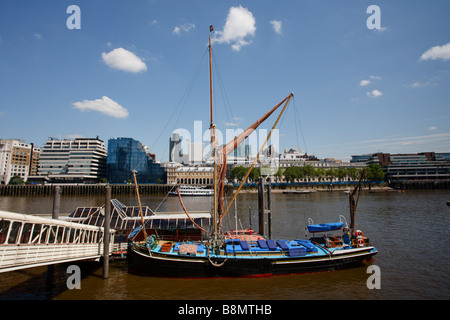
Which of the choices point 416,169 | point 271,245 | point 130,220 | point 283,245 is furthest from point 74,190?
point 416,169

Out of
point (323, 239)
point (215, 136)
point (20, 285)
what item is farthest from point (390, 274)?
point (20, 285)

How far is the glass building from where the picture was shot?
607 feet

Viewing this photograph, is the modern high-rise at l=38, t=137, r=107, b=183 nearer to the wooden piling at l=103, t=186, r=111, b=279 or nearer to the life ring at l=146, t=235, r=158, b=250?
the life ring at l=146, t=235, r=158, b=250

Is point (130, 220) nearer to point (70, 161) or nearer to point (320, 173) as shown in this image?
point (320, 173)

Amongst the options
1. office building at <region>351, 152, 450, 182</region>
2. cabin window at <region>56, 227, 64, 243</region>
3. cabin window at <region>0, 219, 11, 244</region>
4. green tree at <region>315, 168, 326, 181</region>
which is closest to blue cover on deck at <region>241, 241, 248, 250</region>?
cabin window at <region>56, 227, 64, 243</region>

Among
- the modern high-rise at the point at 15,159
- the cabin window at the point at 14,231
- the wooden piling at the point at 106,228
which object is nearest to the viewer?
the cabin window at the point at 14,231

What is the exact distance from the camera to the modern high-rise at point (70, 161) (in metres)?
170

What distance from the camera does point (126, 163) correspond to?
614 ft

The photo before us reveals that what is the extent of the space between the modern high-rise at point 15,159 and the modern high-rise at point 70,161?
12.8m

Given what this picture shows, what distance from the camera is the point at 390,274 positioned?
2350 cm

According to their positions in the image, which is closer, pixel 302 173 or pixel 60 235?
pixel 60 235

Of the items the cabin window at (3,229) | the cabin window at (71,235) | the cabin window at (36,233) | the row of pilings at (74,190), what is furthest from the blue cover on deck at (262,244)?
the row of pilings at (74,190)

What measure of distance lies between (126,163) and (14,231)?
18470cm

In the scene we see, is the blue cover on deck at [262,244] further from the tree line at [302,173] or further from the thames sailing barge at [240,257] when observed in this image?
the tree line at [302,173]
